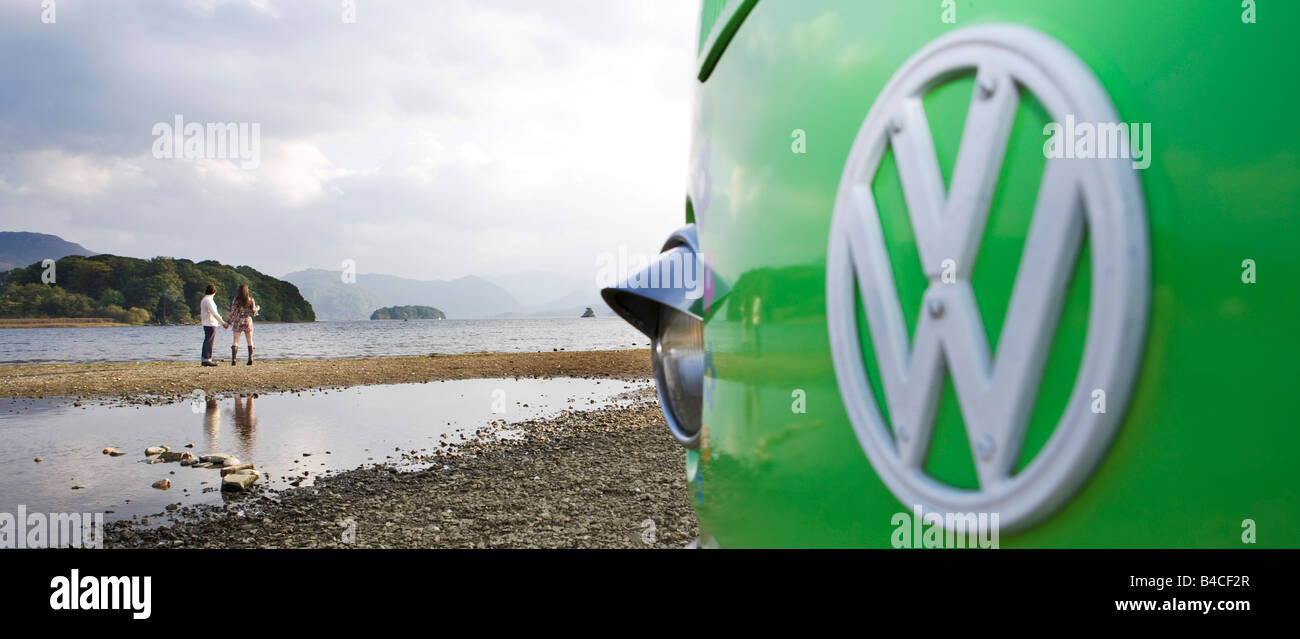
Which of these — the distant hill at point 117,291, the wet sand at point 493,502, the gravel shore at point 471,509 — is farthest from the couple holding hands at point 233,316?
the distant hill at point 117,291

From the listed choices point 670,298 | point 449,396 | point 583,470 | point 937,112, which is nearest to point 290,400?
point 449,396

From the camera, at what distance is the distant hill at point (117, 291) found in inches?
2968

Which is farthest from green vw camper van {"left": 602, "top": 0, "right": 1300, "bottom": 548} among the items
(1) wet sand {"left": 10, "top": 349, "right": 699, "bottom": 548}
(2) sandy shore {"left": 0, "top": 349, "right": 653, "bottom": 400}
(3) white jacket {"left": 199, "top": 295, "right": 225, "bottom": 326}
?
(3) white jacket {"left": 199, "top": 295, "right": 225, "bottom": 326}

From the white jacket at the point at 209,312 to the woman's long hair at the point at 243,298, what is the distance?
640mm

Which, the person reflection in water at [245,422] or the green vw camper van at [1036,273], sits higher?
the green vw camper van at [1036,273]

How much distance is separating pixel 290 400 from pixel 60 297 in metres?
86.5

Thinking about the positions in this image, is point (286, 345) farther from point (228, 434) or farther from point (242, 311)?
point (228, 434)

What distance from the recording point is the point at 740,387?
4.17ft

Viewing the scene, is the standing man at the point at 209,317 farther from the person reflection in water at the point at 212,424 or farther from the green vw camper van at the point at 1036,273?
the green vw camper van at the point at 1036,273

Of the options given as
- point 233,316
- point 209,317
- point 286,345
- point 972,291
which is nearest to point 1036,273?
point 972,291

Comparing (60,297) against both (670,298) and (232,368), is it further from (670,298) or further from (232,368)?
(670,298)

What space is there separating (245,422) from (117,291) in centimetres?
8503

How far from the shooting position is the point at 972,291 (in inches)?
27.5

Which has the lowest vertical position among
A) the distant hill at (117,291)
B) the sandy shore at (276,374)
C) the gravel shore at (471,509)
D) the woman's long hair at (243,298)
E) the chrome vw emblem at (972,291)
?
the gravel shore at (471,509)
